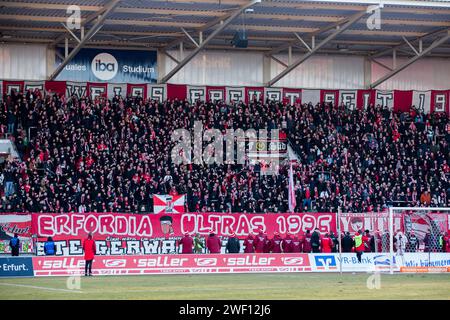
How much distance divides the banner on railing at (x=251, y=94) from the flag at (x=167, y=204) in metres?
9.85

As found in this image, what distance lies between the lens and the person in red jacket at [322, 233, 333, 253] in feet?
127

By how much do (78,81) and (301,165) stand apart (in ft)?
40.5

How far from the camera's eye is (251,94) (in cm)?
5344

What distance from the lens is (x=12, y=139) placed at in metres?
45.3

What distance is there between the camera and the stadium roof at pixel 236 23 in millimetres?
42906

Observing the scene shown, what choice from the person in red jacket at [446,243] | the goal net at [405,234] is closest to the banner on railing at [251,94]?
the goal net at [405,234]

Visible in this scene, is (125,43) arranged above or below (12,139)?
above

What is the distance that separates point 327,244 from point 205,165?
372 inches

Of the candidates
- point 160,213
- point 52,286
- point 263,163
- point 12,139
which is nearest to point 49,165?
point 12,139

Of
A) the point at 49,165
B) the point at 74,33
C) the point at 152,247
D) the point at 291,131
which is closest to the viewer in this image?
the point at 152,247

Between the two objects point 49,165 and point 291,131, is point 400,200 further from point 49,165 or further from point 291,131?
point 49,165

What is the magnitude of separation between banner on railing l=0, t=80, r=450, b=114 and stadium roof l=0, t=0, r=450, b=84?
86.5 inches

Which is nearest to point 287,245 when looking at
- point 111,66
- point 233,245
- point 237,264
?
point 233,245

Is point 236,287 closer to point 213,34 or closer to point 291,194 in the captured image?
point 291,194
